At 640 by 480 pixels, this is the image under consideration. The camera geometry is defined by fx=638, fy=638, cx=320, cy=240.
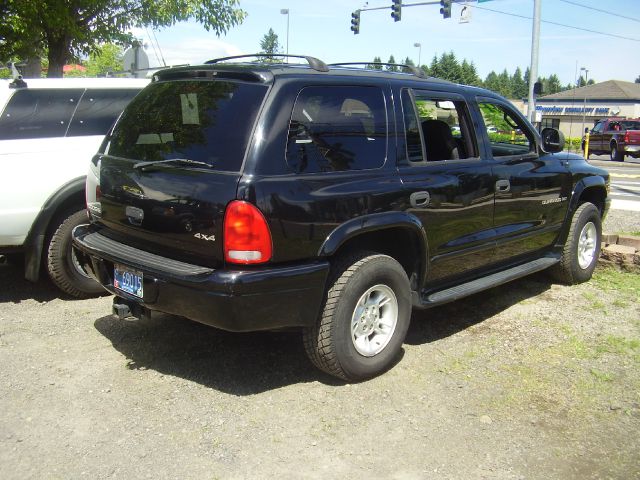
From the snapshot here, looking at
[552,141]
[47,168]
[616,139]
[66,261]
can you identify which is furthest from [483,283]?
[616,139]

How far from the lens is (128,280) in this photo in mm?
3807

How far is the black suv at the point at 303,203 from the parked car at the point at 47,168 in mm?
886

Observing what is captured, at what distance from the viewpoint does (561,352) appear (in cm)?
446

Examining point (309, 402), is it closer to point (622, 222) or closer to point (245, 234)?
point (245, 234)

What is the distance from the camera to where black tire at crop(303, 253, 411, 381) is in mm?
3682

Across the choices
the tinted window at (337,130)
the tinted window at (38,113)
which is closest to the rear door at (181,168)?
the tinted window at (337,130)

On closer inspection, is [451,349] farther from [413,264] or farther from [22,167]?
[22,167]

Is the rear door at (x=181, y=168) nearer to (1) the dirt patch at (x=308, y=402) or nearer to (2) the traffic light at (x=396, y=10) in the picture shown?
(1) the dirt patch at (x=308, y=402)

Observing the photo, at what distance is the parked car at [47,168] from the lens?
5.01 m

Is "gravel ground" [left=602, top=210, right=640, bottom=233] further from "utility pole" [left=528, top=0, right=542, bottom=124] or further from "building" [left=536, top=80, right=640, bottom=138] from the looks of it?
"building" [left=536, top=80, right=640, bottom=138]

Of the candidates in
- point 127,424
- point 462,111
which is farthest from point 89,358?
point 462,111

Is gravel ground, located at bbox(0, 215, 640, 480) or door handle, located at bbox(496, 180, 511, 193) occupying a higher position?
door handle, located at bbox(496, 180, 511, 193)

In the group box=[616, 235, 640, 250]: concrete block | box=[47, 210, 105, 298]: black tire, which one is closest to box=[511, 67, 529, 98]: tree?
box=[616, 235, 640, 250]: concrete block

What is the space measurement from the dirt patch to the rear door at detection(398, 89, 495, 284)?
66 cm
